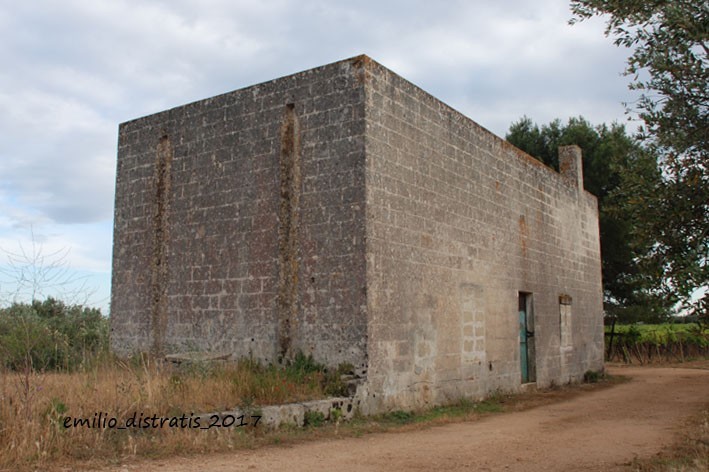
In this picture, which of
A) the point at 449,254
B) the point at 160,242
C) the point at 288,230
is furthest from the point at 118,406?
the point at 449,254

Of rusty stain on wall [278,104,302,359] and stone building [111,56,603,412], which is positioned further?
rusty stain on wall [278,104,302,359]

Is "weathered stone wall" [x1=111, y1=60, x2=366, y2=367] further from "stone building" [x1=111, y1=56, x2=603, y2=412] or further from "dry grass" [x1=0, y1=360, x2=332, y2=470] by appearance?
"dry grass" [x1=0, y1=360, x2=332, y2=470]

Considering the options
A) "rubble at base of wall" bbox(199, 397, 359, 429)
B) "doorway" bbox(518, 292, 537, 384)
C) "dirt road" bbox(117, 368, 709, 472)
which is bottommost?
"dirt road" bbox(117, 368, 709, 472)

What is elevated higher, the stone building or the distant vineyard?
the stone building

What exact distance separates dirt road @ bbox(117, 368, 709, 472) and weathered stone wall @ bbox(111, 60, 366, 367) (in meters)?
1.79

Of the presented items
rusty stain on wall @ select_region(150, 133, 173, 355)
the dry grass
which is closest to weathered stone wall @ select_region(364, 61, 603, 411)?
the dry grass

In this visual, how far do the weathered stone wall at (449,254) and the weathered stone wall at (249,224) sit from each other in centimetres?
42

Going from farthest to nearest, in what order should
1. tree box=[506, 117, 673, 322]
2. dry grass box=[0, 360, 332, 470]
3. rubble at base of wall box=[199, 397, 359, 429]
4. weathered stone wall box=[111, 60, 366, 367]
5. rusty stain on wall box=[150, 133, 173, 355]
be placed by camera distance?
tree box=[506, 117, 673, 322] < rusty stain on wall box=[150, 133, 173, 355] < weathered stone wall box=[111, 60, 366, 367] < rubble at base of wall box=[199, 397, 359, 429] < dry grass box=[0, 360, 332, 470]

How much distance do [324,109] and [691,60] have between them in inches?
200

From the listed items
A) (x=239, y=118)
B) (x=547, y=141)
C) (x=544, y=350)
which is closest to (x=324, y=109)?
(x=239, y=118)

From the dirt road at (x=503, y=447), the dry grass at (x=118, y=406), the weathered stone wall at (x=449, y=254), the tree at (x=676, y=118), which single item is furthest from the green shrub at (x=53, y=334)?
the tree at (x=676, y=118)

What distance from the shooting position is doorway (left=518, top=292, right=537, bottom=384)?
44.1 feet

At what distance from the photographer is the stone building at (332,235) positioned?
911 centimetres

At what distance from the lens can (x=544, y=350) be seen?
46.0 ft
